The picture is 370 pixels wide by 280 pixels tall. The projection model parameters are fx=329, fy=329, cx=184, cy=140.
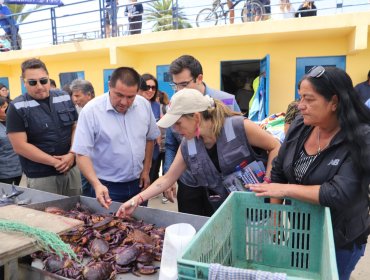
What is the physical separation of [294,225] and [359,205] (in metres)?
0.33

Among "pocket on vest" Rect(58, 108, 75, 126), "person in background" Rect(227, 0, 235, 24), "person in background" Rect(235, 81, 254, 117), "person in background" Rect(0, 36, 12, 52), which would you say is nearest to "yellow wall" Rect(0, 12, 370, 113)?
"person in background" Rect(227, 0, 235, 24)

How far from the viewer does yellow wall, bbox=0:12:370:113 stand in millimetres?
6887

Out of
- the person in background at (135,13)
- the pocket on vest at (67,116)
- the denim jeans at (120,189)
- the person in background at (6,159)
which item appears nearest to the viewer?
the denim jeans at (120,189)

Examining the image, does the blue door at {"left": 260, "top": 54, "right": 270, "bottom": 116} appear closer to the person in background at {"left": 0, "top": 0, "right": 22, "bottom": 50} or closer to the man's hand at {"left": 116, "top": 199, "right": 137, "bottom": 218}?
the man's hand at {"left": 116, "top": 199, "right": 137, "bottom": 218}

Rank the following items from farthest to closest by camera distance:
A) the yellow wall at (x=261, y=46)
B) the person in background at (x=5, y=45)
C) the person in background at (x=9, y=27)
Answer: the person in background at (x=5, y=45), the person in background at (x=9, y=27), the yellow wall at (x=261, y=46)

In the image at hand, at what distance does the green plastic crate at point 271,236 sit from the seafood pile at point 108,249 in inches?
19.5

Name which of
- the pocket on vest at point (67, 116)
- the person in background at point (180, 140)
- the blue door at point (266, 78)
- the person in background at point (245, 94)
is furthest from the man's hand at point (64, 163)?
the person in background at point (245, 94)

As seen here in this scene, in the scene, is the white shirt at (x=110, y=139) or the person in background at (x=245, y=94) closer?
the white shirt at (x=110, y=139)

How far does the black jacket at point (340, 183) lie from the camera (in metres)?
1.53

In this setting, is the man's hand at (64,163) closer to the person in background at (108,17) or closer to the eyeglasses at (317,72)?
the eyeglasses at (317,72)

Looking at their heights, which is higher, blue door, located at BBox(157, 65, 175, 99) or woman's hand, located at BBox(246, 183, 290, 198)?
blue door, located at BBox(157, 65, 175, 99)

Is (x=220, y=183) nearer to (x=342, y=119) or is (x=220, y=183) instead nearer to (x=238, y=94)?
(x=342, y=119)

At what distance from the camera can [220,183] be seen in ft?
7.50

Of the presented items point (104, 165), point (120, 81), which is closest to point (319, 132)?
point (120, 81)
